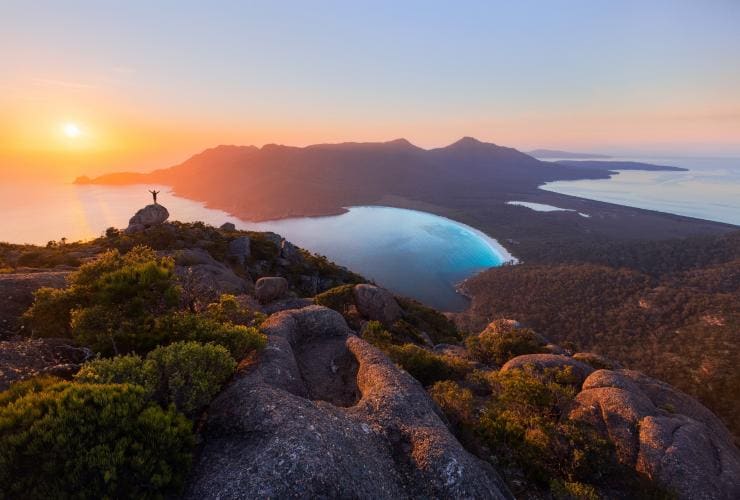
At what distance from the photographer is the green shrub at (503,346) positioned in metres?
32.0

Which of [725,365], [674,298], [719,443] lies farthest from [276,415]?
[674,298]

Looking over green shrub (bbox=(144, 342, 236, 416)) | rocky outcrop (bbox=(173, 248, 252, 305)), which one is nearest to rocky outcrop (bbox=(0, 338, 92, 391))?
green shrub (bbox=(144, 342, 236, 416))

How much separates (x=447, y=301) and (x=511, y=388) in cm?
11096

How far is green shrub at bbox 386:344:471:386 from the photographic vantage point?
20797mm

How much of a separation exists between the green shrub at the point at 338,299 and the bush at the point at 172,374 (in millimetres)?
23100

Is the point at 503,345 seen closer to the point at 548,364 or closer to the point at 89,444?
the point at 548,364

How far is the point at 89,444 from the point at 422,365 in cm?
1733

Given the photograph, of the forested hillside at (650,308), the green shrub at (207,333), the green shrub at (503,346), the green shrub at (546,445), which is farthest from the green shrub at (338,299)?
the forested hillside at (650,308)

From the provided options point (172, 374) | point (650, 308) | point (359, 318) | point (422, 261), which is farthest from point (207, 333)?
point (422, 261)

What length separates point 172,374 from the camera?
392 inches

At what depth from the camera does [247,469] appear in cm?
786

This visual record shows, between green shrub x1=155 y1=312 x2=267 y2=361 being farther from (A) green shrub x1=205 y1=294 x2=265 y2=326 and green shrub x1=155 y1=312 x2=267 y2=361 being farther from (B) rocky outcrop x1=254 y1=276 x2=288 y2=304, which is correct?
(B) rocky outcrop x1=254 y1=276 x2=288 y2=304

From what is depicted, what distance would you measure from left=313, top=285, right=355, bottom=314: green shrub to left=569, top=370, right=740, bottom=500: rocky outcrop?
22.2 meters

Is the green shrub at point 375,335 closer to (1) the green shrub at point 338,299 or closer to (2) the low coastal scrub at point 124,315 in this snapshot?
(1) the green shrub at point 338,299
